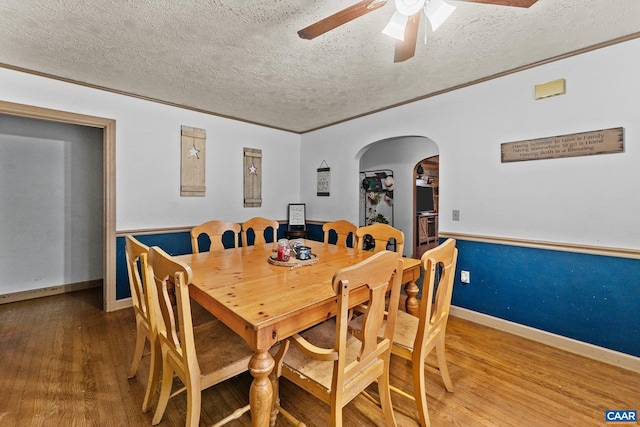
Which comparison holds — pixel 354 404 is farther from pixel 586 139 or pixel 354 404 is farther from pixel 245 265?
pixel 586 139

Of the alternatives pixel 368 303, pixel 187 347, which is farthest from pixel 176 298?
pixel 368 303

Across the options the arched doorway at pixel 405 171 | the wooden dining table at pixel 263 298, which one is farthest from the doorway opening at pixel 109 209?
the arched doorway at pixel 405 171

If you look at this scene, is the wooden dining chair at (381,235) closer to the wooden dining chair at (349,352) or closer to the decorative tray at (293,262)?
the decorative tray at (293,262)

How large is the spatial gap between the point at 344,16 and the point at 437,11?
19.1 inches

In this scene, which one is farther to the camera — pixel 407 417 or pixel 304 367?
pixel 407 417

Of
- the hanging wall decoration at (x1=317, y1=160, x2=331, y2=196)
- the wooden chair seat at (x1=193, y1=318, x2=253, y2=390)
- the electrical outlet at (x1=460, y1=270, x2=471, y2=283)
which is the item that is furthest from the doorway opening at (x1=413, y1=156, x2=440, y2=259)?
the wooden chair seat at (x1=193, y1=318, x2=253, y2=390)

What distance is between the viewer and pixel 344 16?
1.38 meters

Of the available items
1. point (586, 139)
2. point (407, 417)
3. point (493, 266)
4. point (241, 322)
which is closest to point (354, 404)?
point (407, 417)

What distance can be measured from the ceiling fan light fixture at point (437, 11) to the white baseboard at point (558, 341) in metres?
2.54

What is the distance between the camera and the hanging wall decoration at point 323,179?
14.2 feet

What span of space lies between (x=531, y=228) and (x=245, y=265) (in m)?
2.44

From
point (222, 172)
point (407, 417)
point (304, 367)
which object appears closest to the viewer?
point (304, 367)

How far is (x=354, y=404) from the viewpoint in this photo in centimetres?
164

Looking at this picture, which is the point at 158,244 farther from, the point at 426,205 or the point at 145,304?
the point at 426,205
